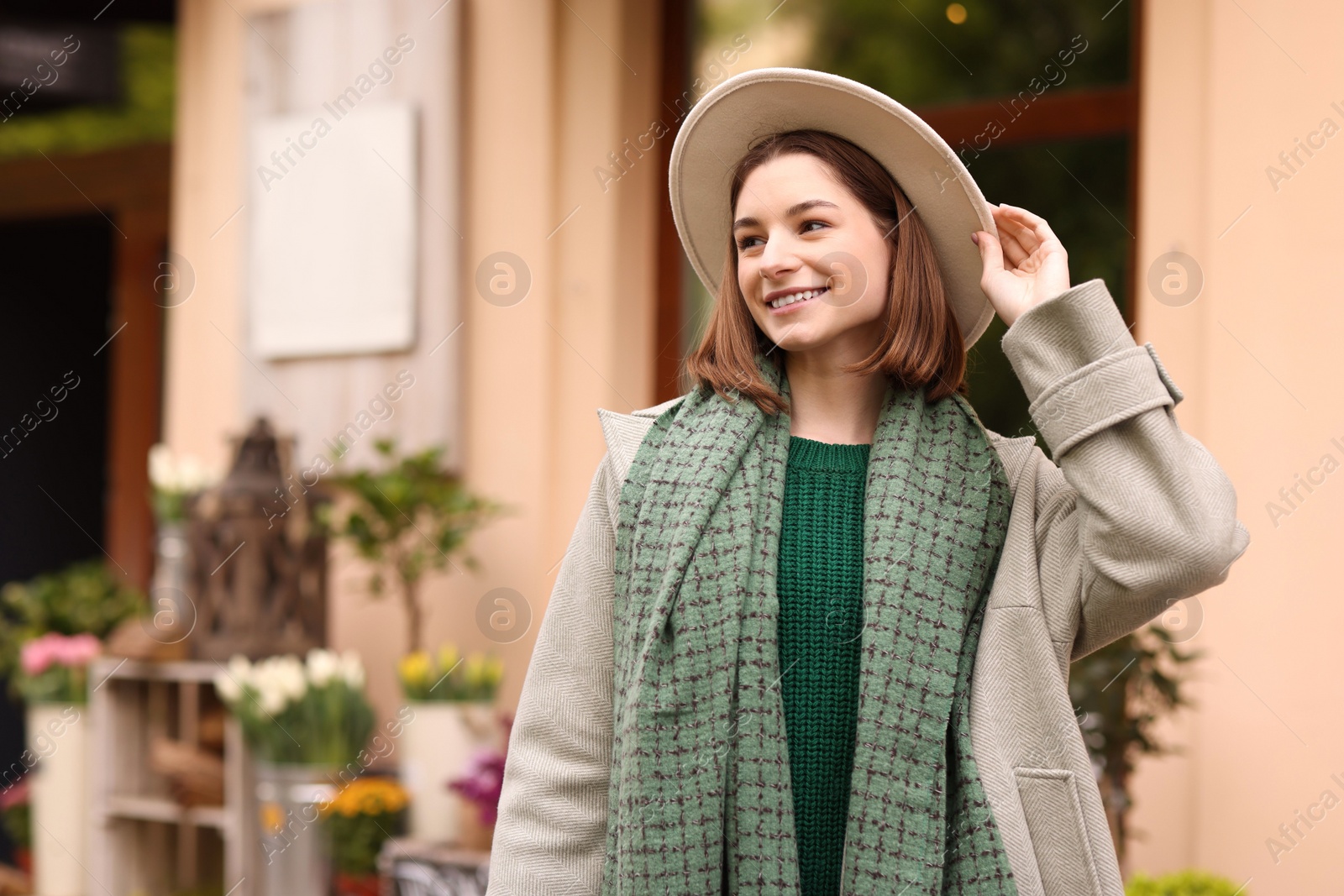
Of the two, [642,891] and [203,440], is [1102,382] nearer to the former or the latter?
[642,891]

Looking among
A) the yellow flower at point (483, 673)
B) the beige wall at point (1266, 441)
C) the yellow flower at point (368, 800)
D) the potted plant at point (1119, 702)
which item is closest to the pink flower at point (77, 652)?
the yellow flower at point (368, 800)

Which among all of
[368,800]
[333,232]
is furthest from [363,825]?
[333,232]

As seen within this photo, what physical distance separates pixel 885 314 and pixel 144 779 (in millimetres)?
3537

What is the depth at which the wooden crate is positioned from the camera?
4.10 meters

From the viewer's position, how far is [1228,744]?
309cm

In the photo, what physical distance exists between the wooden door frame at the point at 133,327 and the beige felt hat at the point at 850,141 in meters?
Result: 4.70

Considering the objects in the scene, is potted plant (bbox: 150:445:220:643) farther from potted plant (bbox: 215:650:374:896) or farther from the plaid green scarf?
the plaid green scarf

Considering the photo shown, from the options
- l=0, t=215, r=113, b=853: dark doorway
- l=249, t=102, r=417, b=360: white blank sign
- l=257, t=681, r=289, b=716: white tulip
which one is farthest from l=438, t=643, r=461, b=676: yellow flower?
l=0, t=215, r=113, b=853: dark doorway

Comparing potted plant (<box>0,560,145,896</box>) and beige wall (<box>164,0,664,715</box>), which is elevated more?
beige wall (<box>164,0,664,715</box>)

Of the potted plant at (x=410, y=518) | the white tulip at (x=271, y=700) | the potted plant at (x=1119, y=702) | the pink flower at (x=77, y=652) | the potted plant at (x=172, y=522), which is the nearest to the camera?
the potted plant at (x=1119, y=702)

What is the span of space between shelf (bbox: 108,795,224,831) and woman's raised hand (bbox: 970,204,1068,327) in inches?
129

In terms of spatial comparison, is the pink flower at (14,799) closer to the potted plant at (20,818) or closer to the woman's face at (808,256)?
the potted plant at (20,818)

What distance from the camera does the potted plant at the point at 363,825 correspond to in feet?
12.1

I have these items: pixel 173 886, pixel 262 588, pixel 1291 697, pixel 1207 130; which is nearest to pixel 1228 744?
pixel 1291 697
